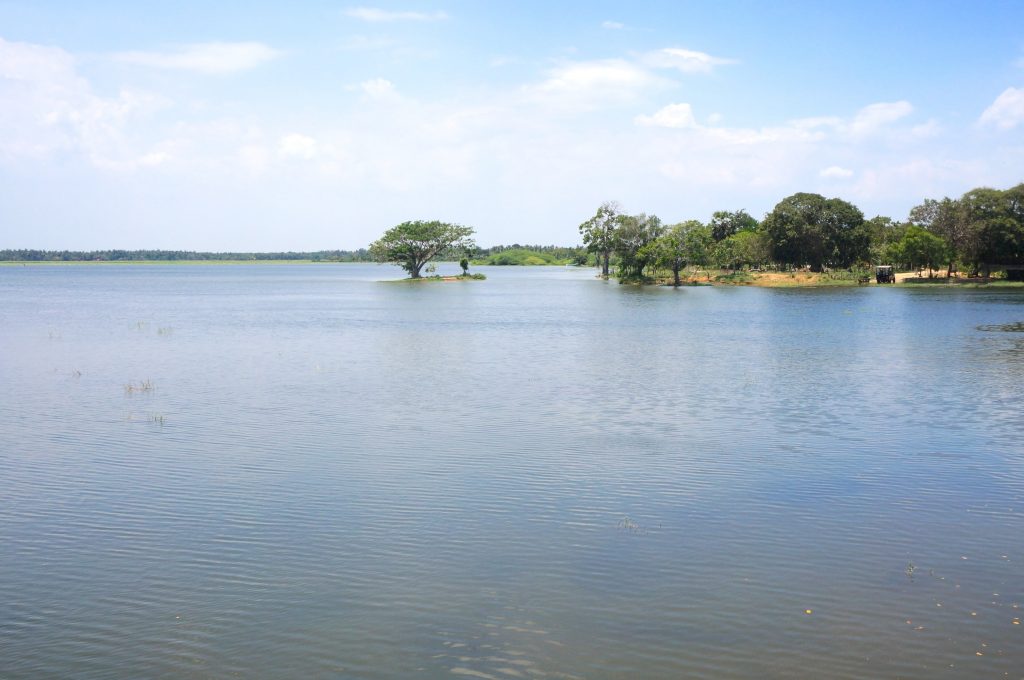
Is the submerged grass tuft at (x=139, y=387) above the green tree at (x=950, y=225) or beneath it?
beneath

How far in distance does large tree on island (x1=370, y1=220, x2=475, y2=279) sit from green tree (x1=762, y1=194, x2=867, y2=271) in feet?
147

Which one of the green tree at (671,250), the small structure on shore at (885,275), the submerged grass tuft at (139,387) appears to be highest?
the green tree at (671,250)

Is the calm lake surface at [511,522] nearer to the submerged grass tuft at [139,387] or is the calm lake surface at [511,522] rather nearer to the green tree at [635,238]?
the submerged grass tuft at [139,387]

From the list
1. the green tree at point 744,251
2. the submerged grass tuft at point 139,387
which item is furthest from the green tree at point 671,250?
the submerged grass tuft at point 139,387

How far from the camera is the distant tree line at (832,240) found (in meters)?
106

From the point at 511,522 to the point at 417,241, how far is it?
114m

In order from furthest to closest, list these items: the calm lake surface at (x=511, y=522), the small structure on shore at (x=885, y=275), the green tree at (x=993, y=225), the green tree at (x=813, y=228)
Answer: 1. the green tree at (x=813, y=228)
2. the small structure on shore at (x=885, y=275)
3. the green tree at (x=993, y=225)
4. the calm lake surface at (x=511, y=522)

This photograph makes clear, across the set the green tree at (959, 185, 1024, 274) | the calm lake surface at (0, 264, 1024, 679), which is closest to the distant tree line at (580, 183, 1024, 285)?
the green tree at (959, 185, 1024, 274)

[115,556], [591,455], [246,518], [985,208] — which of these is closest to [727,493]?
[591,455]

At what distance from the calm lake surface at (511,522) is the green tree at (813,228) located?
3710 inches

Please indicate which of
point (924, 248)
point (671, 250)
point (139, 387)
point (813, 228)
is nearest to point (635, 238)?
point (671, 250)

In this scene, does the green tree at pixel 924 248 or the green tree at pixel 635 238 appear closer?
the green tree at pixel 924 248

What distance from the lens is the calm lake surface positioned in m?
8.84

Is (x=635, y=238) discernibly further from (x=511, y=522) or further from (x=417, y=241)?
(x=511, y=522)
